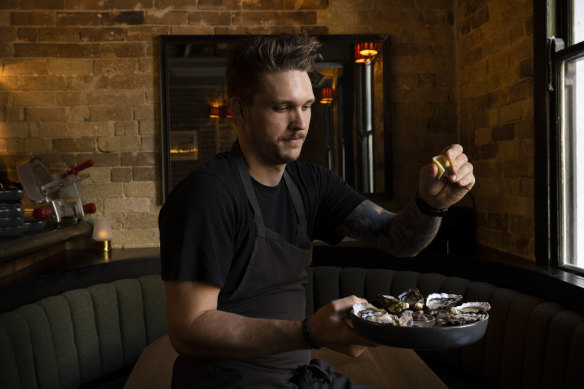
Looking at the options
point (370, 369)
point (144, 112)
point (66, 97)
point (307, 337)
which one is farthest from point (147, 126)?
point (307, 337)

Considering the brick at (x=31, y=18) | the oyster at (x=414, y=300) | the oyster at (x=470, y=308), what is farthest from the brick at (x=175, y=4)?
the oyster at (x=470, y=308)

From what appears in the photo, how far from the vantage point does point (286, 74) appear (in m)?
1.40

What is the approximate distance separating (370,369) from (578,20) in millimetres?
1836

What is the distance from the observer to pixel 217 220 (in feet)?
4.22

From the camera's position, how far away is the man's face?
1.39 metres

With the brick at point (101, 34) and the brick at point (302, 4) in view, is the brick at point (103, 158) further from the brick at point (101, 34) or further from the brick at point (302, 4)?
the brick at point (302, 4)

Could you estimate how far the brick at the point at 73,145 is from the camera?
3.65 meters

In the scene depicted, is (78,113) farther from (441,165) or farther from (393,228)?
(441,165)

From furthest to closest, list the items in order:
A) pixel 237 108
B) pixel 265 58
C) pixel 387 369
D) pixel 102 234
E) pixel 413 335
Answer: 1. pixel 102 234
2. pixel 387 369
3. pixel 237 108
4. pixel 265 58
5. pixel 413 335

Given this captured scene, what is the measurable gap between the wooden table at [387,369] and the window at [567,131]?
92cm

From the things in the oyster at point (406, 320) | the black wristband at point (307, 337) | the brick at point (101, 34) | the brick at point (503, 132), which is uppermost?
the brick at point (101, 34)

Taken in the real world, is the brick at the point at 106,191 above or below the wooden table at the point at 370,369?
above

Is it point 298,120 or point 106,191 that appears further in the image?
point 106,191

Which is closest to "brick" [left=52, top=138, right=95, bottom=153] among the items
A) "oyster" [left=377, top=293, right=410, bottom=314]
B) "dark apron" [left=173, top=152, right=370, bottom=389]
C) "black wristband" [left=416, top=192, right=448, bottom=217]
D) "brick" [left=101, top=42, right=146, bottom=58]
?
"brick" [left=101, top=42, right=146, bottom=58]
